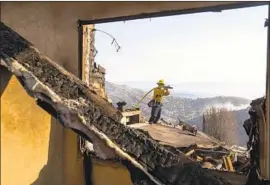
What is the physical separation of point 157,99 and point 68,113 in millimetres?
5273

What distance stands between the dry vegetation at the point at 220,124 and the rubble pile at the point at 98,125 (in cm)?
848

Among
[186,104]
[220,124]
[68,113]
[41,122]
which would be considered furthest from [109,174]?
[186,104]

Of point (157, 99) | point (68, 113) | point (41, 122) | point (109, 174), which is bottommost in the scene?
point (109, 174)

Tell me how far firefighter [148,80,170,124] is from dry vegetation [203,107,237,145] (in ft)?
12.5

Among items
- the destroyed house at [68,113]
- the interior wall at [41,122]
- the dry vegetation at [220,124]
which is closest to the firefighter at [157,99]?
the destroyed house at [68,113]

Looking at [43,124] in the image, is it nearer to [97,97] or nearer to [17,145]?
[17,145]

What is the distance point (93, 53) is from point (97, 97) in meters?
1.18

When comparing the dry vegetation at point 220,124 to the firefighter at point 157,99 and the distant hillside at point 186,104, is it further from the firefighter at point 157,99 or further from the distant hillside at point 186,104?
the firefighter at point 157,99

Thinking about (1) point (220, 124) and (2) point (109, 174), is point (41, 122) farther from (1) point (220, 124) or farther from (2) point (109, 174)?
(1) point (220, 124)

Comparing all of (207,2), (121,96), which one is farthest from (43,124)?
(121,96)

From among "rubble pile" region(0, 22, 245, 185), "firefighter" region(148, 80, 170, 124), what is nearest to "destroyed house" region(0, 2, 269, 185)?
"rubble pile" region(0, 22, 245, 185)

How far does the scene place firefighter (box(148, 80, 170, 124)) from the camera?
7703 millimetres

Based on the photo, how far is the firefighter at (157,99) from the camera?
7.70 meters

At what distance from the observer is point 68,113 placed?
105 inches
